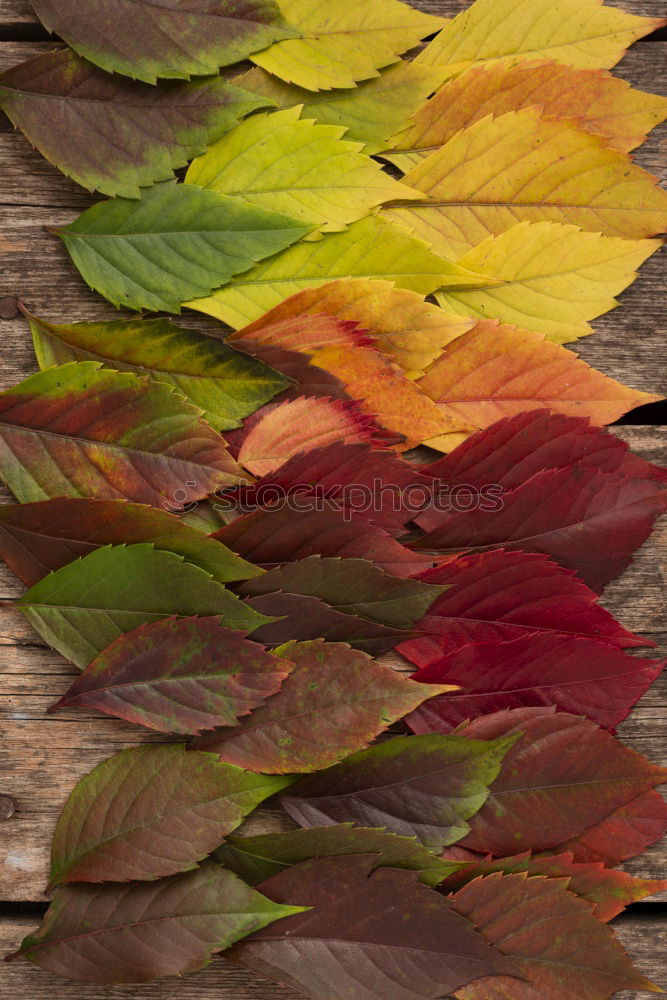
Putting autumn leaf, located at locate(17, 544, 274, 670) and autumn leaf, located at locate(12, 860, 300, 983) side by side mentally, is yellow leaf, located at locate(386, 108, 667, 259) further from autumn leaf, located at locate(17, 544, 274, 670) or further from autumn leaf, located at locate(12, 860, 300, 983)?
autumn leaf, located at locate(12, 860, 300, 983)

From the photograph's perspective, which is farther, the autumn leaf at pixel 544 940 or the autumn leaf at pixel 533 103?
the autumn leaf at pixel 533 103

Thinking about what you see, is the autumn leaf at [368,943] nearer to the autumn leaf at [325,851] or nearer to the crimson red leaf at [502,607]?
Result: the autumn leaf at [325,851]

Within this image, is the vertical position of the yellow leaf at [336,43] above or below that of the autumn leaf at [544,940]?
above

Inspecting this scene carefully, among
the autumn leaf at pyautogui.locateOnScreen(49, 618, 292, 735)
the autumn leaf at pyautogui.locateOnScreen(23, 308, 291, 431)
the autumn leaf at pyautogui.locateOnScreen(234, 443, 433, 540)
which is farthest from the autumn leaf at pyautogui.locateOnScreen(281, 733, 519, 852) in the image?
the autumn leaf at pyautogui.locateOnScreen(23, 308, 291, 431)

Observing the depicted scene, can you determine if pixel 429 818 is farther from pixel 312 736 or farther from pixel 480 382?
pixel 480 382

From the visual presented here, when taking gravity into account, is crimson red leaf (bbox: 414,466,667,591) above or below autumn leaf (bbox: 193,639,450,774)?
above

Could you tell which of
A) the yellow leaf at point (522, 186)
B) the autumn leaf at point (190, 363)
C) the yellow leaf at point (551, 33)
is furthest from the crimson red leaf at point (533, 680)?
the yellow leaf at point (551, 33)

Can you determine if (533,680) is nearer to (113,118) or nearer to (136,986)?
(136,986)
